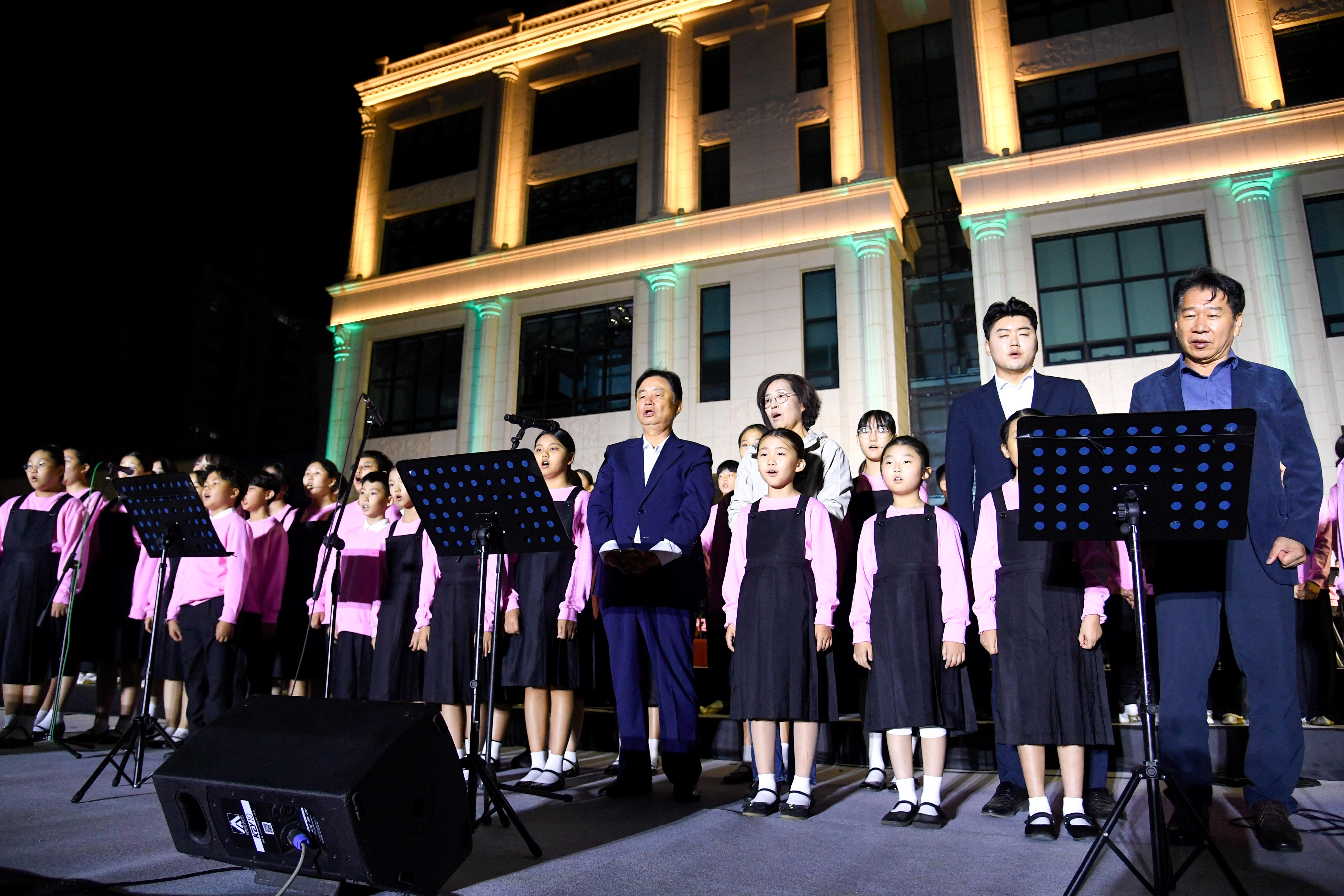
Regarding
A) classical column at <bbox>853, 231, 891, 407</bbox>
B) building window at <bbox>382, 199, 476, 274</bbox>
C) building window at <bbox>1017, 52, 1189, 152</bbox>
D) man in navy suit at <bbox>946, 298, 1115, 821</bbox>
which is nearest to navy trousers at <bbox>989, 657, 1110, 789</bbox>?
man in navy suit at <bbox>946, 298, 1115, 821</bbox>

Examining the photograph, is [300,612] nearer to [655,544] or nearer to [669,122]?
[655,544]

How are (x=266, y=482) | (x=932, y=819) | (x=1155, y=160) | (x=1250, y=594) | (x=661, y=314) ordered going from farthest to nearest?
1. (x=661, y=314)
2. (x=1155, y=160)
3. (x=266, y=482)
4. (x=932, y=819)
5. (x=1250, y=594)

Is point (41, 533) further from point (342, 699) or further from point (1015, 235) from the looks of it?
point (1015, 235)

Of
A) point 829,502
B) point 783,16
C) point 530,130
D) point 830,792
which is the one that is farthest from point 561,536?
point 530,130

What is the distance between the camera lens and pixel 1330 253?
487 inches

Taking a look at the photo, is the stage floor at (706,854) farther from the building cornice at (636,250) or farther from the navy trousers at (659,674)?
the building cornice at (636,250)

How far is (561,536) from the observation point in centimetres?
324

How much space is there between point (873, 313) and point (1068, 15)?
21.5 feet

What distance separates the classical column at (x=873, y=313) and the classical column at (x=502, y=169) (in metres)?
7.82

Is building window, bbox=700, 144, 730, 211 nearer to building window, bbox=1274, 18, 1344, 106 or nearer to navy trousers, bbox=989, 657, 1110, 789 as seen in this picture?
building window, bbox=1274, 18, 1344, 106

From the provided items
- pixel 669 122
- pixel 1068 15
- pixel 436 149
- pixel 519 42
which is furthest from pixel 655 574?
pixel 436 149

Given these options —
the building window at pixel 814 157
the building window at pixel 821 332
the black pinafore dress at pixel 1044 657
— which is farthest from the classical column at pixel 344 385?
the black pinafore dress at pixel 1044 657

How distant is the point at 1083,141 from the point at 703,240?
678cm

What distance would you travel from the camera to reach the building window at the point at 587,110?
706 inches
